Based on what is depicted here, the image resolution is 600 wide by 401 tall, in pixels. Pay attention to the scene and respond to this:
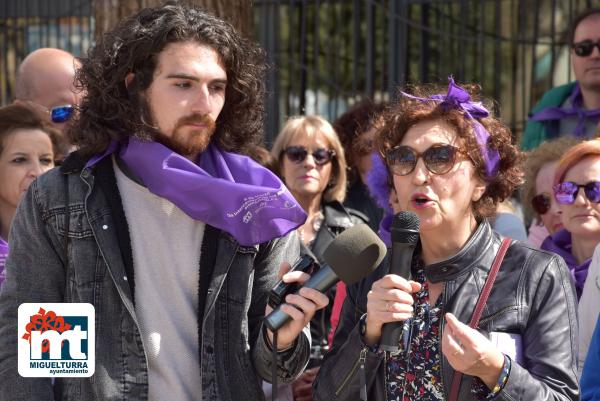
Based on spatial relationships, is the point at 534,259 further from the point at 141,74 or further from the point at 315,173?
the point at 315,173

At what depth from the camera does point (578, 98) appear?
20.5 feet

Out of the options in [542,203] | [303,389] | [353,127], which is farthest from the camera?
[353,127]

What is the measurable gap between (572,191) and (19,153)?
98.3 inches

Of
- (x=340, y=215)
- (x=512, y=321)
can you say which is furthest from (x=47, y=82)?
(x=512, y=321)

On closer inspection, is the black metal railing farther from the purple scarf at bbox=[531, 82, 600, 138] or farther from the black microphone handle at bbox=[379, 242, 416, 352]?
the black microphone handle at bbox=[379, 242, 416, 352]

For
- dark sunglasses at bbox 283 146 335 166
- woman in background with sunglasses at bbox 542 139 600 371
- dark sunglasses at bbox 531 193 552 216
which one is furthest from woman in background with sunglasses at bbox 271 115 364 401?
woman in background with sunglasses at bbox 542 139 600 371

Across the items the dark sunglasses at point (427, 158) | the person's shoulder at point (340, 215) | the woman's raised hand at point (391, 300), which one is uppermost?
the dark sunglasses at point (427, 158)

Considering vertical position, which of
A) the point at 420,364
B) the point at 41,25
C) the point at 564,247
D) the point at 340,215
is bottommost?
the point at 340,215

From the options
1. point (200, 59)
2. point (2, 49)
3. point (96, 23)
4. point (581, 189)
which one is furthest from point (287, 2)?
point (200, 59)

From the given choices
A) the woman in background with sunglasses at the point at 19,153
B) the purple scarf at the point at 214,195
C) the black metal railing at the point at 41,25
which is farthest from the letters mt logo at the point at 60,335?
the black metal railing at the point at 41,25

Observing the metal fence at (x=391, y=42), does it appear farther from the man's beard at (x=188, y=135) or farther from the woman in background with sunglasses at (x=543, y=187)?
→ the man's beard at (x=188, y=135)

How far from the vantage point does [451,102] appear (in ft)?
11.8

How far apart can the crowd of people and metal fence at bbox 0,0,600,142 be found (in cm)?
289

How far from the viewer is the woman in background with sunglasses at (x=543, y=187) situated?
5.32 meters
